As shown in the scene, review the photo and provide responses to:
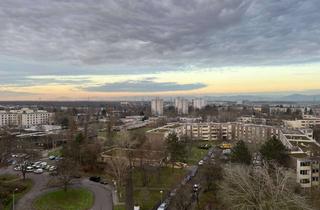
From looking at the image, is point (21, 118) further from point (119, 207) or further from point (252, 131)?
point (119, 207)

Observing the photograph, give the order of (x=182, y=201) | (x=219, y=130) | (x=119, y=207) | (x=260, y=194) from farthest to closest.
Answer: (x=219, y=130)
(x=119, y=207)
(x=182, y=201)
(x=260, y=194)

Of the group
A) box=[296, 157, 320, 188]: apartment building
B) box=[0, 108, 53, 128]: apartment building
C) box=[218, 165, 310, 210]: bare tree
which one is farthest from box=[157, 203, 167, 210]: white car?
box=[0, 108, 53, 128]: apartment building

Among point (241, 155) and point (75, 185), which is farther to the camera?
point (241, 155)

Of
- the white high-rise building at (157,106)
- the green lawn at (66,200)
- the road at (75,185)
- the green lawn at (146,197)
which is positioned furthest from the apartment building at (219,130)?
the white high-rise building at (157,106)

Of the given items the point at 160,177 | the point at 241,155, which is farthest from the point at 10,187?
the point at 241,155

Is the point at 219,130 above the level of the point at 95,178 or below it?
above
